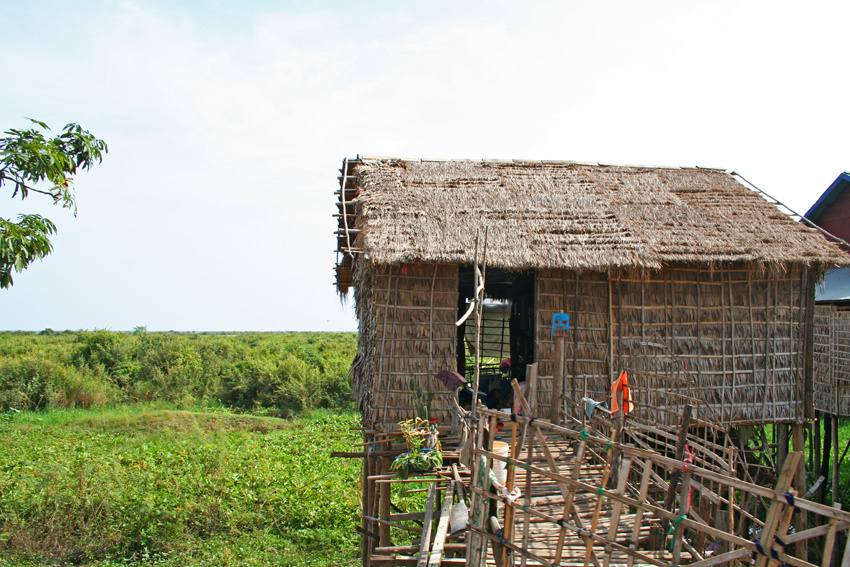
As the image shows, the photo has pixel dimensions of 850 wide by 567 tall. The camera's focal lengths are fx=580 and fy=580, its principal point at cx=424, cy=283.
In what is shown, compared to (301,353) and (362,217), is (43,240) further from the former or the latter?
(301,353)

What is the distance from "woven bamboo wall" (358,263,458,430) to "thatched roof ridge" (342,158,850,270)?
1.49ft

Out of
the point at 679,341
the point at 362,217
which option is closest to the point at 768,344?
the point at 679,341

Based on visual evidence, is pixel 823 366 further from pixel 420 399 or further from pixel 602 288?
pixel 420 399

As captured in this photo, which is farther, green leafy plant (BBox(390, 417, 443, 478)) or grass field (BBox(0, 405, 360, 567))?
grass field (BBox(0, 405, 360, 567))

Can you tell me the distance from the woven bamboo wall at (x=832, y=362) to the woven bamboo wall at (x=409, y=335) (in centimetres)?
571

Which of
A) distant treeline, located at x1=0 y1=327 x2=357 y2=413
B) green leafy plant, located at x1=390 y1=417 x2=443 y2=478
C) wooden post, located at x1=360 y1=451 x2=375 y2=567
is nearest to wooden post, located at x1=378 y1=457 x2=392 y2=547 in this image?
wooden post, located at x1=360 y1=451 x2=375 y2=567

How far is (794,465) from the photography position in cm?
271

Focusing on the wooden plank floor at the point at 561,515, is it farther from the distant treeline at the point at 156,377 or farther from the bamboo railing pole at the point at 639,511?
the distant treeline at the point at 156,377

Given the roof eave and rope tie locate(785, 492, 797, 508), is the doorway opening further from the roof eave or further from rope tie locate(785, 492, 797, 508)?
the roof eave

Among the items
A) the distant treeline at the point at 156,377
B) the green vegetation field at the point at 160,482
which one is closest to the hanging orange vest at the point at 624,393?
the green vegetation field at the point at 160,482

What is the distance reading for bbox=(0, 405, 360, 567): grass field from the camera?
10.3m

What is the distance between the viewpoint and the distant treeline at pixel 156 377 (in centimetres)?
2262

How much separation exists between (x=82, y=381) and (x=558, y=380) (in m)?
22.1

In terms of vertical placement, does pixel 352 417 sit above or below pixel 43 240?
below
